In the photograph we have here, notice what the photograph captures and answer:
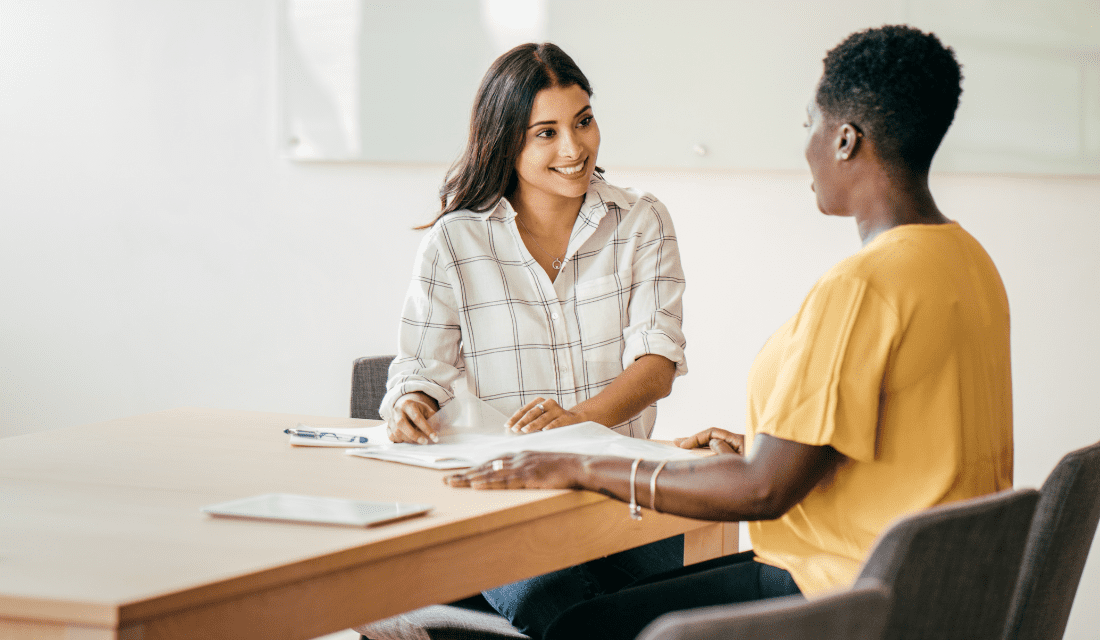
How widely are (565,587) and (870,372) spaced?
0.73m

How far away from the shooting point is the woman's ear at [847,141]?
1335 millimetres

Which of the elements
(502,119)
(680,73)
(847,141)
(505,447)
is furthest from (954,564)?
(680,73)

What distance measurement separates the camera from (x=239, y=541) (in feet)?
3.94

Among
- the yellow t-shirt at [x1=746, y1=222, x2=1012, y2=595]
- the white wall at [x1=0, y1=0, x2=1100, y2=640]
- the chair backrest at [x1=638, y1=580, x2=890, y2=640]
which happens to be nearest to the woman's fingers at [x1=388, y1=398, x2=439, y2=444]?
the yellow t-shirt at [x1=746, y1=222, x2=1012, y2=595]

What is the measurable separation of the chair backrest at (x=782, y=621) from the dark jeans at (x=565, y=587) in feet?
3.09

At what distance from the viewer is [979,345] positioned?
1.27 meters

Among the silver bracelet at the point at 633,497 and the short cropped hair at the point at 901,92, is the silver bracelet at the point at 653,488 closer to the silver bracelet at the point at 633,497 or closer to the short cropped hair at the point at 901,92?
the silver bracelet at the point at 633,497

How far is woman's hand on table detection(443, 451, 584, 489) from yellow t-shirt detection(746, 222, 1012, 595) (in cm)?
31

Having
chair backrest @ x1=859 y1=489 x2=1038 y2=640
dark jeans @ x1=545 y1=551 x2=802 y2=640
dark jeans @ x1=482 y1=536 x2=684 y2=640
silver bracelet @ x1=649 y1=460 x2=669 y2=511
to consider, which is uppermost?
chair backrest @ x1=859 y1=489 x2=1038 y2=640

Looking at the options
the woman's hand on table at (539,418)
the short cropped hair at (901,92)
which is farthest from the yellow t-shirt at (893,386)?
the woman's hand on table at (539,418)

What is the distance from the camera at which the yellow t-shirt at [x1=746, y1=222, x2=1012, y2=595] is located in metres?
1.22

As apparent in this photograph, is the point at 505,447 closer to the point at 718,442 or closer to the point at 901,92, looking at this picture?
the point at 718,442

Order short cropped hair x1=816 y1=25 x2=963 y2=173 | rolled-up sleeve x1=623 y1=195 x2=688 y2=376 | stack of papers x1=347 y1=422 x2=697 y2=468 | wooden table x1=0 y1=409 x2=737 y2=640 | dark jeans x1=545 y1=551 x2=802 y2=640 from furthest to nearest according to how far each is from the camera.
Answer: rolled-up sleeve x1=623 y1=195 x2=688 y2=376 < stack of papers x1=347 y1=422 x2=697 y2=468 < dark jeans x1=545 y1=551 x2=802 y2=640 < short cropped hair x1=816 y1=25 x2=963 y2=173 < wooden table x1=0 y1=409 x2=737 y2=640

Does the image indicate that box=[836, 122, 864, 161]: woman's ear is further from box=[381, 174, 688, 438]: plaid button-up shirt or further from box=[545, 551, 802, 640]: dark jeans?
box=[381, 174, 688, 438]: plaid button-up shirt
